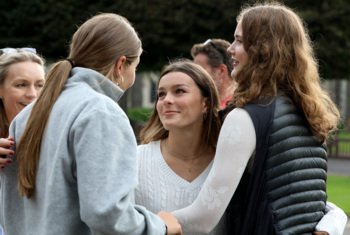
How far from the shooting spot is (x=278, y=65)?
2951mm

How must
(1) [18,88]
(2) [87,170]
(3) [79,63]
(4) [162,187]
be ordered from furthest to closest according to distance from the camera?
(1) [18,88] < (4) [162,187] < (3) [79,63] < (2) [87,170]

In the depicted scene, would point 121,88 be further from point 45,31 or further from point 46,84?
point 45,31

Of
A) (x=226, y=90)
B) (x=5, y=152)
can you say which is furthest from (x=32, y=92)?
(x=226, y=90)

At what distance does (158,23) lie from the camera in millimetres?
27250

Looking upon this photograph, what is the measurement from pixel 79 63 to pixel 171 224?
28.7 inches

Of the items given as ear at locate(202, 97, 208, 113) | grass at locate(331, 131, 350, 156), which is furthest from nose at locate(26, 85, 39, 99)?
grass at locate(331, 131, 350, 156)

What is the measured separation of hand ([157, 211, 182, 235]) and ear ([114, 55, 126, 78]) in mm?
594

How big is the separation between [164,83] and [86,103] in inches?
30.6

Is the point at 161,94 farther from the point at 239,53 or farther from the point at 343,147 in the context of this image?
the point at 343,147

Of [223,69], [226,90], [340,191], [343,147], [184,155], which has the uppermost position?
[184,155]

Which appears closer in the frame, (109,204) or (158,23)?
(109,204)

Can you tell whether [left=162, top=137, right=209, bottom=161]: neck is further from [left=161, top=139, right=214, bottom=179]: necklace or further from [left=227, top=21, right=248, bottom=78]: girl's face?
[left=227, top=21, right=248, bottom=78]: girl's face

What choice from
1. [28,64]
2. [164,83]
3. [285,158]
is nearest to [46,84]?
[164,83]

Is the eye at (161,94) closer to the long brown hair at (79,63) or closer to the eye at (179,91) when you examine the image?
the eye at (179,91)
